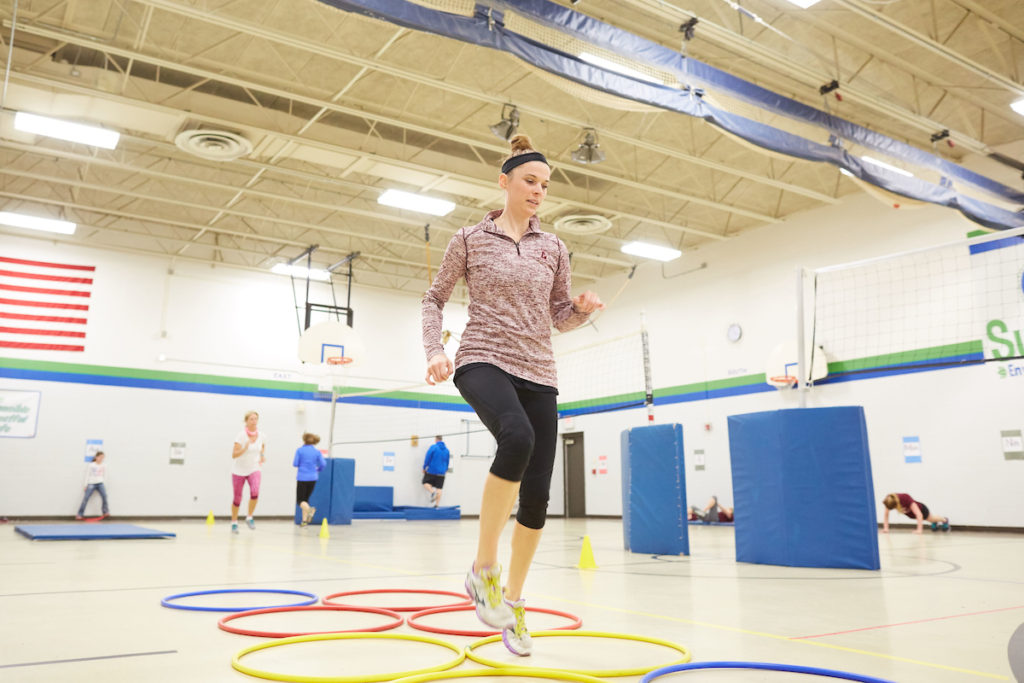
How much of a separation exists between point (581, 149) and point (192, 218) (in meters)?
8.74

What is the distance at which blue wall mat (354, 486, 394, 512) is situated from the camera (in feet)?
53.3

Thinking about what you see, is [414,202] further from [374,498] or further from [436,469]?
[374,498]

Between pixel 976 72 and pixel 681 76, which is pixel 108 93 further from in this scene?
pixel 976 72

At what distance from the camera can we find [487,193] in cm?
1285

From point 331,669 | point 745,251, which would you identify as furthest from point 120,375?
point 331,669

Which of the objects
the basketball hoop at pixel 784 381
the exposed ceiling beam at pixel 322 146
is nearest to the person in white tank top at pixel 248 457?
the exposed ceiling beam at pixel 322 146

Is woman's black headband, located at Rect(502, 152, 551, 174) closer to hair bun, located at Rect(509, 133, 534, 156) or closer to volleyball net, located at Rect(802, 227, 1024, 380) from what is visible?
hair bun, located at Rect(509, 133, 534, 156)

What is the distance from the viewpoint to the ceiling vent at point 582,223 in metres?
13.5

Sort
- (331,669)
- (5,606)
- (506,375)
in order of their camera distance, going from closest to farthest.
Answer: (331,669)
(506,375)
(5,606)

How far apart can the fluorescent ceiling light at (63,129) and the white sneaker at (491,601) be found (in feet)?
33.2

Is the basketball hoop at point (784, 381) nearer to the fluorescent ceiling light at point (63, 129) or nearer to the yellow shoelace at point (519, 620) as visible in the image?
the fluorescent ceiling light at point (63, 129)

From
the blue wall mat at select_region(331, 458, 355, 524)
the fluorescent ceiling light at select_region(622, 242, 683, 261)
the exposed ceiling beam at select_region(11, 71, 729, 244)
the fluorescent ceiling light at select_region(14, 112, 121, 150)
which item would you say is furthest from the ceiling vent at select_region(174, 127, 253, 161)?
the fluorescent ceiling light at select_region(622, 242, 683, 261)

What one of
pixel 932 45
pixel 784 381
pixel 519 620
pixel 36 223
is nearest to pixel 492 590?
pixel 519 620

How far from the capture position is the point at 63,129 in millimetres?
9836
